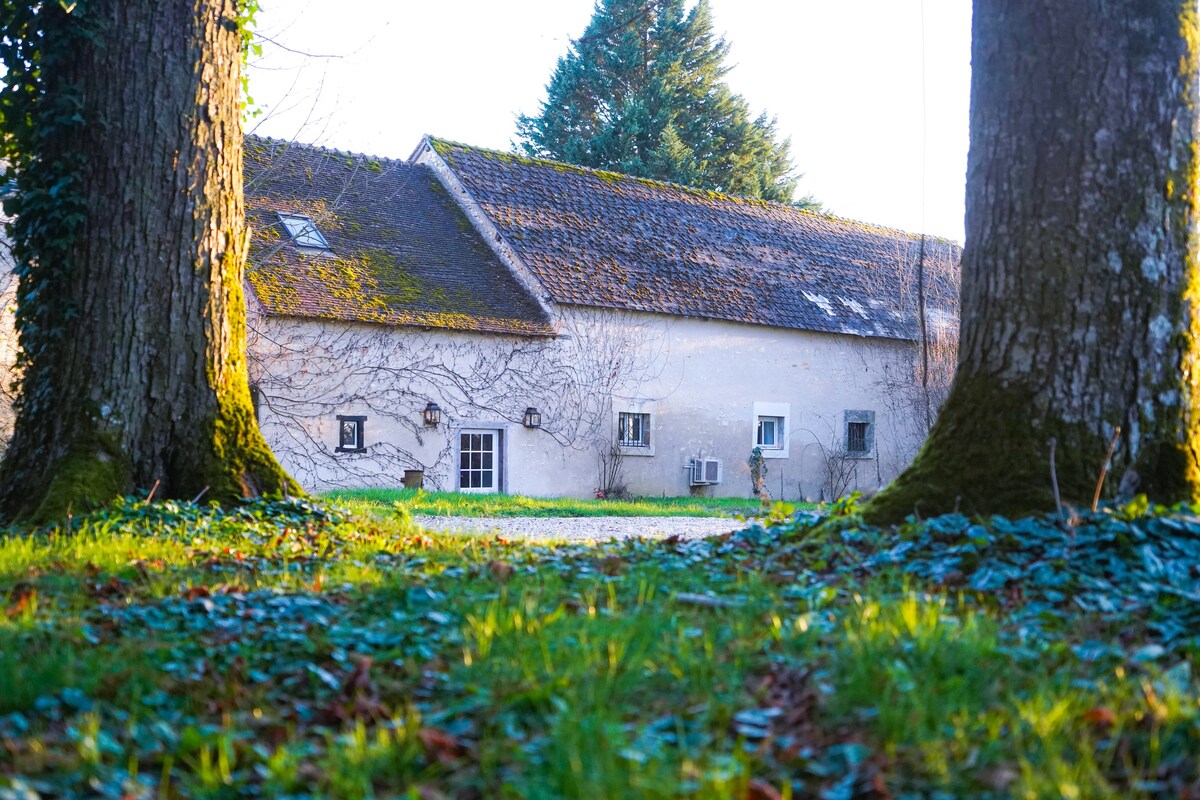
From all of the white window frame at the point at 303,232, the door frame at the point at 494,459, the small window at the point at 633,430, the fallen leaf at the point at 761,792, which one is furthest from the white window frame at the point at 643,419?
the fallen leaf at the point at 761,792

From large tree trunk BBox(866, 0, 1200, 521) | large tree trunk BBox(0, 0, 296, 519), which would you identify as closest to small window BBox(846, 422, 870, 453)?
large tree trunk BBox(0, 0, 296, 519)

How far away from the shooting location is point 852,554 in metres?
5.02

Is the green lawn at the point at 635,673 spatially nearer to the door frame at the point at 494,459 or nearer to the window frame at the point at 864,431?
the door frame at the point at 494,459

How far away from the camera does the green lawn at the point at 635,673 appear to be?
257cm

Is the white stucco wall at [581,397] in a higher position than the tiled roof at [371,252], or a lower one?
lower

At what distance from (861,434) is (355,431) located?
12.1m

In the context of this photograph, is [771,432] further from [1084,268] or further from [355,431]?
[1084,268]

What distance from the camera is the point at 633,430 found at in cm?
2112

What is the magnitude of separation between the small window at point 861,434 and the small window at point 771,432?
75.7 inches

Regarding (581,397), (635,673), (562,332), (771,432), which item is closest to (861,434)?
(771,432)

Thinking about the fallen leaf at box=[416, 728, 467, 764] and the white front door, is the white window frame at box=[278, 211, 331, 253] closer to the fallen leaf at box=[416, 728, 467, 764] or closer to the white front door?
the white front door

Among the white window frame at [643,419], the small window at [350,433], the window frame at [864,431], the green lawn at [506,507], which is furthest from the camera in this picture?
Answer: the window frame at [864,431]

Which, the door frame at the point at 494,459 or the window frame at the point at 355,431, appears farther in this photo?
the door frame at the point at 494,459

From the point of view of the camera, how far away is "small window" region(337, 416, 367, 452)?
57.9ft
